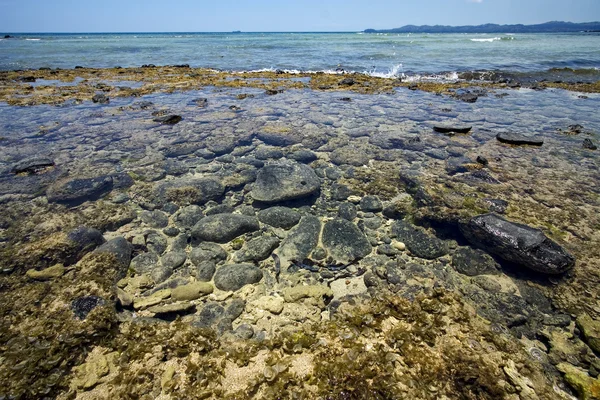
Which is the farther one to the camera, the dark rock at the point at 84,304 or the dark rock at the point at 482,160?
the dark rock at the point at 482,160

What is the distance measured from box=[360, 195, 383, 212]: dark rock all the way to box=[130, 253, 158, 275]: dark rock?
3804mm

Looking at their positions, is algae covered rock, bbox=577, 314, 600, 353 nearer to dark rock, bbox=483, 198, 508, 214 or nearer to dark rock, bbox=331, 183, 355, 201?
dark rock, bbox=483, 198, 508, 214

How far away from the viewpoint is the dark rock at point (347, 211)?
17.5ft

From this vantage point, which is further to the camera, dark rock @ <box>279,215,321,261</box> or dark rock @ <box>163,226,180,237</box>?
dark rock @ <box>163,226,180,237</box>

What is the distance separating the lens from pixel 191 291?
370 cm

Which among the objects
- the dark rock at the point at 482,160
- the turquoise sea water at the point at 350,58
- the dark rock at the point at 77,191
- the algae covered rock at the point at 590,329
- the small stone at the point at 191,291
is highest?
the turquoise sea water at the point at 350,58

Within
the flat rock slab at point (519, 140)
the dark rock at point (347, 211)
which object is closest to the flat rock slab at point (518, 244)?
the dark rock at point (347, 211)

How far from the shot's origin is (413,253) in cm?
444

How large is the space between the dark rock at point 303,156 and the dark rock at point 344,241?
288cm

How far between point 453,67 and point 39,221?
29.5 m

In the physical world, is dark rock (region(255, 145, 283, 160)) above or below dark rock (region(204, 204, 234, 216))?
above

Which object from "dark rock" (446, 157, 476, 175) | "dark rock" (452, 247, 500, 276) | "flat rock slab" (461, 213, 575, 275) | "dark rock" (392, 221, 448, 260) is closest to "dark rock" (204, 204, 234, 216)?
"dark rock" (392, 221, 448, 260)

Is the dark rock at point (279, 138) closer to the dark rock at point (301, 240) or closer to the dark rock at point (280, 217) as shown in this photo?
the dark rock at point (280, 217)

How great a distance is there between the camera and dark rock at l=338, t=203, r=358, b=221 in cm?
532
